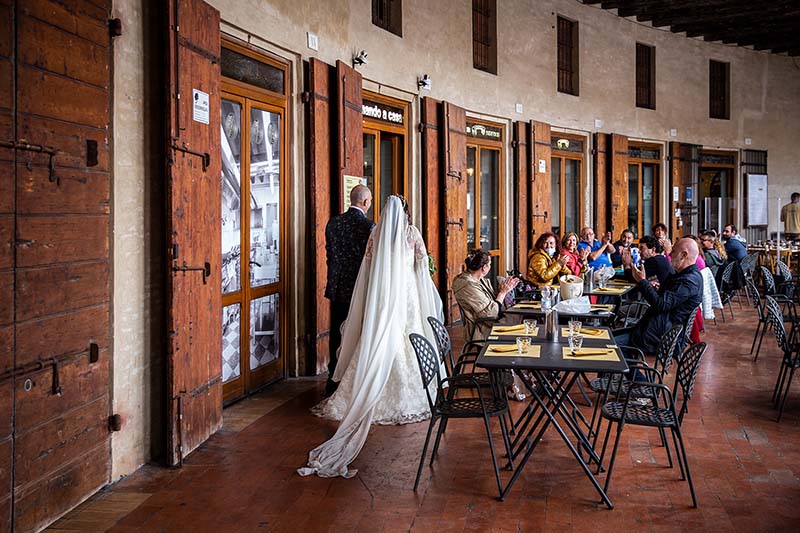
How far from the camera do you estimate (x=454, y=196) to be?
1018 cm

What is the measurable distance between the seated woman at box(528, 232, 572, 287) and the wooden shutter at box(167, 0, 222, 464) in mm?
3533

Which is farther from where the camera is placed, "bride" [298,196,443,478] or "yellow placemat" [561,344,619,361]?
"bride" [298,196,443,478]

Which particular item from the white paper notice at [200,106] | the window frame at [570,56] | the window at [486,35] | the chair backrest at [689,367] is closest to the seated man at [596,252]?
the window at [486,35]

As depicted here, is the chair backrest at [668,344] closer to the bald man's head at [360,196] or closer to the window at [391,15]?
the bald man's head at [360,196]

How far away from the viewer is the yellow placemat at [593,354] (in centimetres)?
412

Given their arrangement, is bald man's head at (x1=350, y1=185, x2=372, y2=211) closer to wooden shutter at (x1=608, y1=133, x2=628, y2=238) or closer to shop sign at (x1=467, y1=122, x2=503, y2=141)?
shop sign at (x1=467, y1=122, x2=503, y2=141)

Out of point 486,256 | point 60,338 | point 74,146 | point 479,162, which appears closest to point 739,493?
point 486,256

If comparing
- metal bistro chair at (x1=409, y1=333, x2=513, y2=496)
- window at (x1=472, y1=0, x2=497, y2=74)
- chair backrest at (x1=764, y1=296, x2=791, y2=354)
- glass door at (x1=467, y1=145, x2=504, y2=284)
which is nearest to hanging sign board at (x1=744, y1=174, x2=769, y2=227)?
glass door at (x1=467, y1=145, x2=504, y2=284)

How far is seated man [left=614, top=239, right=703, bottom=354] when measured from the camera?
5707 mm

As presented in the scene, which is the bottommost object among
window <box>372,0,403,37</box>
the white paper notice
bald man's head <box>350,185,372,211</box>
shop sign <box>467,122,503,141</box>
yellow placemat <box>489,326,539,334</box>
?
yellow placemat <box>489,326,539,334</box>

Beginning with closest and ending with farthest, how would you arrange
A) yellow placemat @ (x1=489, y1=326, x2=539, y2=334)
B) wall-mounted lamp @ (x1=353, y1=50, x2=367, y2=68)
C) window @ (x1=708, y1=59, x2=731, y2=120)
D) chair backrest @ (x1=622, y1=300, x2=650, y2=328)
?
yellow placemat @ (x1=489, y1=326, x2=539, y2=334)
chair backrest @ (x1=622, y1=300, x2=650, y2=328)
wall-mounted lamp @ (x1=353, y1=50, x2=367, y2=68)
window @ (x1=708, y1=59, x2=731, y2=120)

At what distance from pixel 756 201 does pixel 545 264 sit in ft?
38.0

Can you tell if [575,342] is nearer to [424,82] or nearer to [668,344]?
[668,344]

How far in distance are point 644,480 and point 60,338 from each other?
3125mm
